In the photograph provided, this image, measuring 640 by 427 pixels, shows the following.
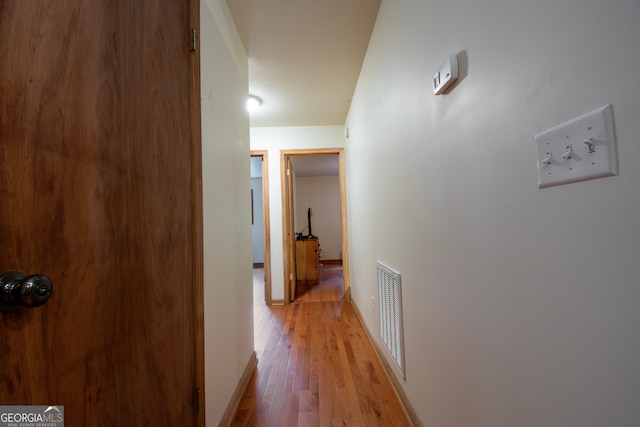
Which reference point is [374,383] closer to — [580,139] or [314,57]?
[580,139]

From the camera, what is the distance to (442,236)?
101 centimetres

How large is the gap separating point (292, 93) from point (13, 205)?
263 cm

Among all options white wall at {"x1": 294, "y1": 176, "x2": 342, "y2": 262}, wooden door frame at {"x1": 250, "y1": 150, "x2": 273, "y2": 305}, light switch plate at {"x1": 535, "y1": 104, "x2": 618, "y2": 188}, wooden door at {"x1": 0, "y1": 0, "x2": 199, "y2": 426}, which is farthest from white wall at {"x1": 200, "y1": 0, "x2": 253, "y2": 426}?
white wall at {"x1": 294, "y1": 176, "x2": 342, "y2": 262}

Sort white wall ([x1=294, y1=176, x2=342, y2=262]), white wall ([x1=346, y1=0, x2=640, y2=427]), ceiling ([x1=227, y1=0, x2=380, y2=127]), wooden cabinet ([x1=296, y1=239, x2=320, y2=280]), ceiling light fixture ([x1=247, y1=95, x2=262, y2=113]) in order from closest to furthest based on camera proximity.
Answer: white wall ([x1=346, y1=0, x2=640, y2=427])
ceiling ([x1=227, y1=0, x2=380, y2=127])
ceiling light fixture ([x1=247, y1=95, x2=262, y2=113])
wooden cabinet ([x1=296, y1=239, x2=320, y2=280])
white wall ([x1=294, y1=176, x2=342, y2=262])

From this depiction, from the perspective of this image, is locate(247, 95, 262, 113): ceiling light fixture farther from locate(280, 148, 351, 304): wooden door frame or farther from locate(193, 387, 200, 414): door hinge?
locate(193, 387, 200, 414): door hinge

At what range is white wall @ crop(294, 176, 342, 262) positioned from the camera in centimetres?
704

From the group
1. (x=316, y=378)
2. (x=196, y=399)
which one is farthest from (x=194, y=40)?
(x=316, y=378)

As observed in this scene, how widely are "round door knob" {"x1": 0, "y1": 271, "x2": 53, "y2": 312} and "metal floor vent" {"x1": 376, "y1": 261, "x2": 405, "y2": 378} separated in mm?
1449

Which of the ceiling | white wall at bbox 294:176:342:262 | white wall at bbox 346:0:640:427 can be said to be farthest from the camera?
white wall at bbox 294:176:342:262

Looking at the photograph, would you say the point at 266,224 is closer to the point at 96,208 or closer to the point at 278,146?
the point at 278,146

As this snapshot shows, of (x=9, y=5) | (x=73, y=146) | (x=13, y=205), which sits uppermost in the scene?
(x=9, y=5)

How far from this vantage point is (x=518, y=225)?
65 cm

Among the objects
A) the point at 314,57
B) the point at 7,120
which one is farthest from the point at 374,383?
the point at 314,57

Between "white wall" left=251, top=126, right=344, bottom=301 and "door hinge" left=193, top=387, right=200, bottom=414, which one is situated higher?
"white wall" left=251, top=126, right=344, bottom=301
